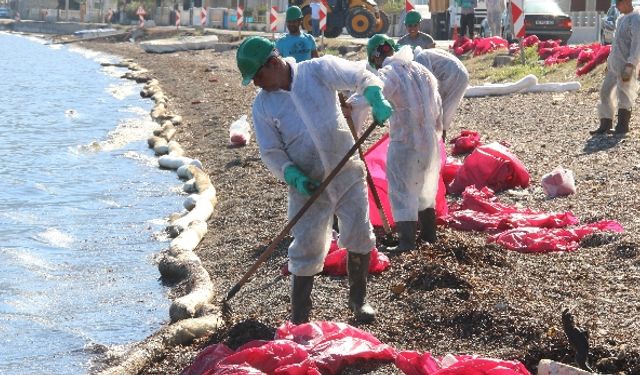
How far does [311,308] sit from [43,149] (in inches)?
649

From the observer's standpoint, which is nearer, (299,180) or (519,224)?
(299,180)

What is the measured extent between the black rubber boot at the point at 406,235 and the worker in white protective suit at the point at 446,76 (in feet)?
4.03

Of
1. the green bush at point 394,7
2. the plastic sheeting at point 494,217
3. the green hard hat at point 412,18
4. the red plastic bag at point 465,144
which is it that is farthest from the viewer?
the green bush at point 394,7

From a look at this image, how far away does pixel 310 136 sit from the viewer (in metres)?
6.57

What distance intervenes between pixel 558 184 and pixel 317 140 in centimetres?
483

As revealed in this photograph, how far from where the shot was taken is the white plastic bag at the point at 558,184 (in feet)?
35.6

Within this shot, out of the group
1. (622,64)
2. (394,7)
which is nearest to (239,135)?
(622,64)

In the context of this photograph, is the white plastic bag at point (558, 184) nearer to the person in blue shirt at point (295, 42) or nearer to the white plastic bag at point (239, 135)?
the person in blue shirt at point (295, 42)

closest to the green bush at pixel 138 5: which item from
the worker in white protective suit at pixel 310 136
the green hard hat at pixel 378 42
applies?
the green hard hat at pixel 378 42

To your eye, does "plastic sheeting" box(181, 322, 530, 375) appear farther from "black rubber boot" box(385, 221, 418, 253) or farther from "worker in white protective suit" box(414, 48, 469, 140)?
"worker in white protective suit" box(414, 48, 469, 140)

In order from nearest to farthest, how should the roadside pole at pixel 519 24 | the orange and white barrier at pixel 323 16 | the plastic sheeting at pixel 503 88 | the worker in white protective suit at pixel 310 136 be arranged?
the worker in white protective suit at pixel 310 136, the plastic sheeting at pixel 503 88, the roadside pole at pixel 519 24, the orange and white barrier at pixel 323 16

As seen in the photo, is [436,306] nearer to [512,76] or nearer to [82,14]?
[512,76]

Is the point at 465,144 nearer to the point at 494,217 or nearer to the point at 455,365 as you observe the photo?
the point at 494,217

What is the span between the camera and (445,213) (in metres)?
9.91
